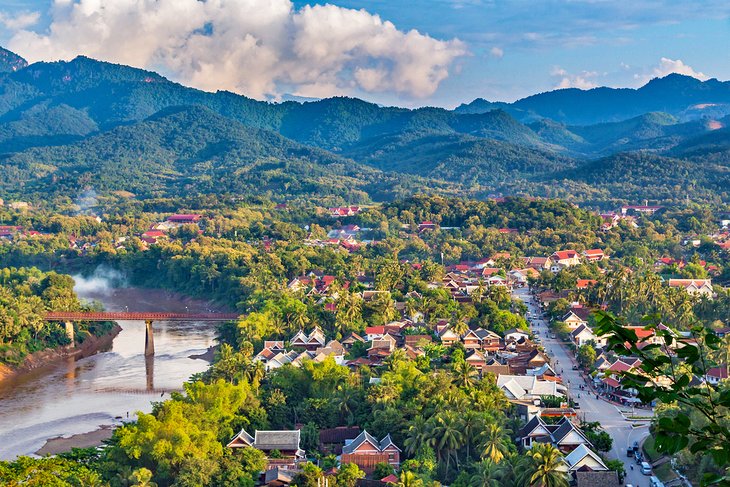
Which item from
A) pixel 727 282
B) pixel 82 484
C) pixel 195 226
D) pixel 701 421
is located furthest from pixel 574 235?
pixel 82 484

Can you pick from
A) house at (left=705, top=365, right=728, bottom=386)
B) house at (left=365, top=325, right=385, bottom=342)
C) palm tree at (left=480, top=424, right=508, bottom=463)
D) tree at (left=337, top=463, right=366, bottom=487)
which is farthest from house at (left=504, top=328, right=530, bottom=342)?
tree at (left=337, top=463, right=366, bottom=487)

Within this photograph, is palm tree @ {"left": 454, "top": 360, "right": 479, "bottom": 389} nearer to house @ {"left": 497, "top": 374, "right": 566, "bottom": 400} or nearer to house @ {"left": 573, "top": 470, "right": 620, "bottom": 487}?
house @ {"left": 497, "top": 374, "right": 566, "bottom": 400}

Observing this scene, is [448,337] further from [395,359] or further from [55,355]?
[55,355]

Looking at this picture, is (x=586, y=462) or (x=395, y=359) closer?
(x=586, y=462)

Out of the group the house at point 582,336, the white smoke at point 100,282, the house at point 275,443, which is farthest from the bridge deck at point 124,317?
the house at point 275,443

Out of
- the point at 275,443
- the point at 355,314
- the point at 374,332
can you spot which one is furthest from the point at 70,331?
the point at 275,443

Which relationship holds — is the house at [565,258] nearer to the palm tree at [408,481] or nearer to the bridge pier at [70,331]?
the bridge pier at [70,331]
